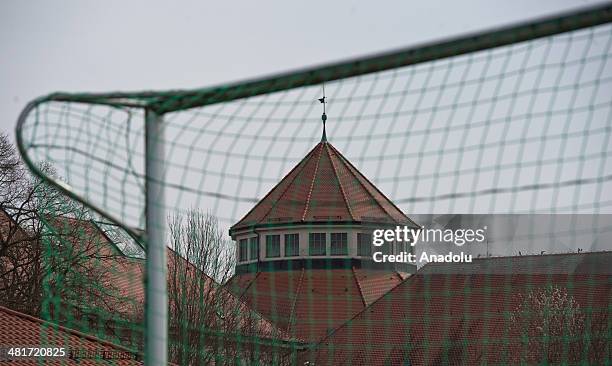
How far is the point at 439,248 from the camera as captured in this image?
139 ft

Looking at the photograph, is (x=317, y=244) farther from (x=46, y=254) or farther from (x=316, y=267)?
(x=46, y=254)

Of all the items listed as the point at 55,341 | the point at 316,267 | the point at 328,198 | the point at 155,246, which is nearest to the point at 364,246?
the point at 316,267

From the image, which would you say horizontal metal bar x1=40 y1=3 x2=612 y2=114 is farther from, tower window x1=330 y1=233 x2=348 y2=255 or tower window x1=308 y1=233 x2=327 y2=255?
tower window x1=308 y1=233 x2=327 y2=255

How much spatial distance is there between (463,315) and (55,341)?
17930mm

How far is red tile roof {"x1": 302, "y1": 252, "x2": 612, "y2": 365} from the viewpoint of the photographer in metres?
28.9

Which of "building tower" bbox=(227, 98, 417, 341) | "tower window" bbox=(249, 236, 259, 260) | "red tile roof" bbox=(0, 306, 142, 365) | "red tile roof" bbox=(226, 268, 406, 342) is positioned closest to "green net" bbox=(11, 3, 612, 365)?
"red tile roof" bbox=(0, 306, 142, 365)

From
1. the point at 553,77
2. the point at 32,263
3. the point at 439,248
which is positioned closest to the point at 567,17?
the point at 553,77

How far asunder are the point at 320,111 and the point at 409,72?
3.36 ft

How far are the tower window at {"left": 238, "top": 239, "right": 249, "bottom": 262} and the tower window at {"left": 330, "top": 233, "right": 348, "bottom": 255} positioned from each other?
5016 mm

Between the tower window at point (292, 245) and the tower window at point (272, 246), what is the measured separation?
0.39 metres

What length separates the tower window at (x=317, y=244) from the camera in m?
40.8

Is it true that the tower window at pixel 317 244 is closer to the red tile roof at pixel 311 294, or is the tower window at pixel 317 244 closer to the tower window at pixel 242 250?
the red tile roof at pixel 311 294

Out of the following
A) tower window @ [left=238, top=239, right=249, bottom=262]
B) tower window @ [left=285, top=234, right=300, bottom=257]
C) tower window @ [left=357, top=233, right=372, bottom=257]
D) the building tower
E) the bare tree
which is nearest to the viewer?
the bare tree

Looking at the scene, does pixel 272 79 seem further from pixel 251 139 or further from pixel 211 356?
pixel 211 356
